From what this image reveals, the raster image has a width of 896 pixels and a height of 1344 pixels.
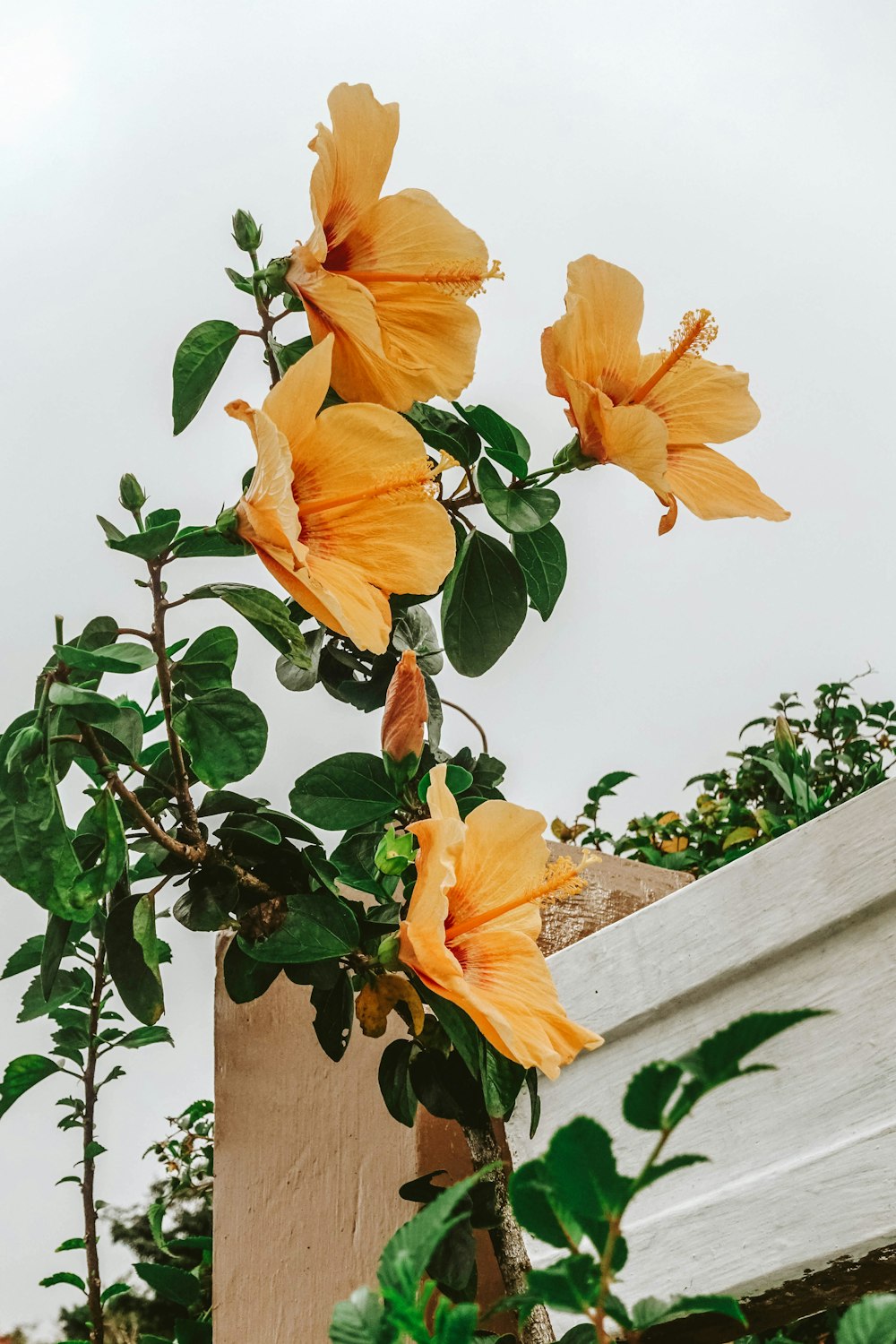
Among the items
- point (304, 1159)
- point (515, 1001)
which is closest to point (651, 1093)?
point (515, 1001)

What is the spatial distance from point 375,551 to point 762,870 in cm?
30

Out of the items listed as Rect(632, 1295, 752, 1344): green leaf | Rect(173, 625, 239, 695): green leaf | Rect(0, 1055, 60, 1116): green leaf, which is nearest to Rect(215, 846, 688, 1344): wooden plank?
Rect(0, 1055, 60, 1116): green leaf

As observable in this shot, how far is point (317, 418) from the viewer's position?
58cm

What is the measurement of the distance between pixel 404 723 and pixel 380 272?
27cm

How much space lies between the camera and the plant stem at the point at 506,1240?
0.62 meters

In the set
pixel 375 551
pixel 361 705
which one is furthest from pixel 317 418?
pixel 361 705

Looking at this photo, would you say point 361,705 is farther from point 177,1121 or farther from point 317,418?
point 177,1121

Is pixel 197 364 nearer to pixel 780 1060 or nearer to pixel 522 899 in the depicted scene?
pixel 522 899

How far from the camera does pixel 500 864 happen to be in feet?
1.99

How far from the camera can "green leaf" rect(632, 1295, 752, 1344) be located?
0.21 m

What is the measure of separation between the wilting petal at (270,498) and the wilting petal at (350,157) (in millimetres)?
166

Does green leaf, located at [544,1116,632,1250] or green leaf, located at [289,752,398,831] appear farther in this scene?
green leaf, located at [289,752,398,831]

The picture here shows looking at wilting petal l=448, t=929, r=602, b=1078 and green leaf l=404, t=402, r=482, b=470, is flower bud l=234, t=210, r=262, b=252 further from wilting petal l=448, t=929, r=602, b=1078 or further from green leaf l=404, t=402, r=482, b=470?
wilting petal l=448, t=929, r=602, b=1078

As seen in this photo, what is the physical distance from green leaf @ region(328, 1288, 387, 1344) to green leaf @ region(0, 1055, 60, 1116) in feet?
2.72
